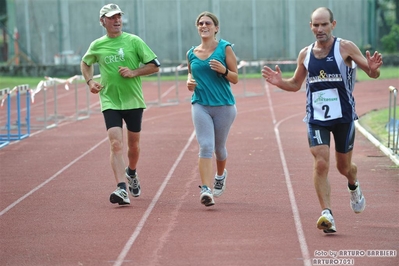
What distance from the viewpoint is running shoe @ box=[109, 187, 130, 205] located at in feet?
32.2

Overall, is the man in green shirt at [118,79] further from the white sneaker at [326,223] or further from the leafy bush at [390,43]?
the leafy bush at [390,43]

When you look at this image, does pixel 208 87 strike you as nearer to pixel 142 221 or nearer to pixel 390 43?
pixel 142 221

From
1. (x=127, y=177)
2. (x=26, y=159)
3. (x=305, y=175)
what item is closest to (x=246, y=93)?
(x=26, y=159)

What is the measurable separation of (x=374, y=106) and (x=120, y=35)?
15.4m

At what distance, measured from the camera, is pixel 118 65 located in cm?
1003

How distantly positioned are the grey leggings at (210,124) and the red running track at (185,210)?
643 millimetres

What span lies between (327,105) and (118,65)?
8.73 ft

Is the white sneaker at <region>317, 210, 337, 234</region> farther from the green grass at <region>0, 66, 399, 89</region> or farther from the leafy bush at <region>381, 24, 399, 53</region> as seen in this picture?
the leafy bush at <region>381, 24, 399, 53</region>

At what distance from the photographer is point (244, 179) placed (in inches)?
472

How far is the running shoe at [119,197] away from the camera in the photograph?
983cm

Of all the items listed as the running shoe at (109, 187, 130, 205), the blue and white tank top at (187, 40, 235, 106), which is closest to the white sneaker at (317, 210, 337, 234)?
the blue and white tank top at (187, 40, 235, 106)

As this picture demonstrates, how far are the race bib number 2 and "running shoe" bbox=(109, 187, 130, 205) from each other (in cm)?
249

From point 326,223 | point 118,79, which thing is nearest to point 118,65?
point 118,79

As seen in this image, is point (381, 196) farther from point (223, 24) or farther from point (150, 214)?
point (223, 24)
